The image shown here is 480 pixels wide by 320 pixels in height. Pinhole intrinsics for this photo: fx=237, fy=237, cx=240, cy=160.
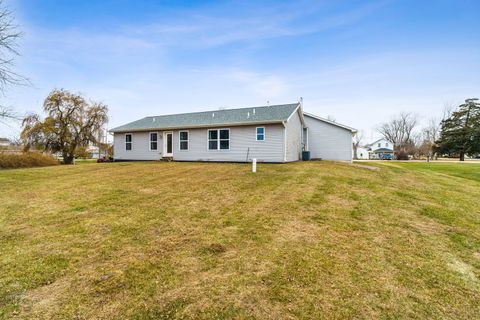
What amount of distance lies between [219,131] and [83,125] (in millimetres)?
17472

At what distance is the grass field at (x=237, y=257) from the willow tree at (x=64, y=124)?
68.5 ft

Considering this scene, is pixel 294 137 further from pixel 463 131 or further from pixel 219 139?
pixel 463 131

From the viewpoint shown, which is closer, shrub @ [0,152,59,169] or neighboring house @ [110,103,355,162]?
neighboring house @ [110,103,355,162]

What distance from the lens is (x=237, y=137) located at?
1614 centimetres

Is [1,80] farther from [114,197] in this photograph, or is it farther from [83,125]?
[83,125]

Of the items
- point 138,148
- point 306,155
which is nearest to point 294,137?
point 306,155

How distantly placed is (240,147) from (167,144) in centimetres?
645

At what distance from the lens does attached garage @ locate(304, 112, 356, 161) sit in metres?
19.5

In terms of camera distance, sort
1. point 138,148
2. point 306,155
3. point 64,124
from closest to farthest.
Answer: point 306,155, point 138,148, point 64,124

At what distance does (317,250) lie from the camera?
382cm

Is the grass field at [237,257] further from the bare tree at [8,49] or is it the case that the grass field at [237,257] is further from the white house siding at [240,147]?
the white house siding at [240,147]

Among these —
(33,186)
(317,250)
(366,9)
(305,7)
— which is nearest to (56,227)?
(317,250)

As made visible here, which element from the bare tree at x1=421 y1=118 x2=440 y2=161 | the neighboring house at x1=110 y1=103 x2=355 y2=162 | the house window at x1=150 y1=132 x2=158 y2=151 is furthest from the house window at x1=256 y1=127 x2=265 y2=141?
the bare tree at x1=421 y1=118 x2=440 y2=161

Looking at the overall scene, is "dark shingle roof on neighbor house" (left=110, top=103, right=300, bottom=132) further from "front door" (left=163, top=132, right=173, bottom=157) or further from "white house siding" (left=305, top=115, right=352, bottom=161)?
"white house siding" (left=305, top=115, right=352, bottom=161)
